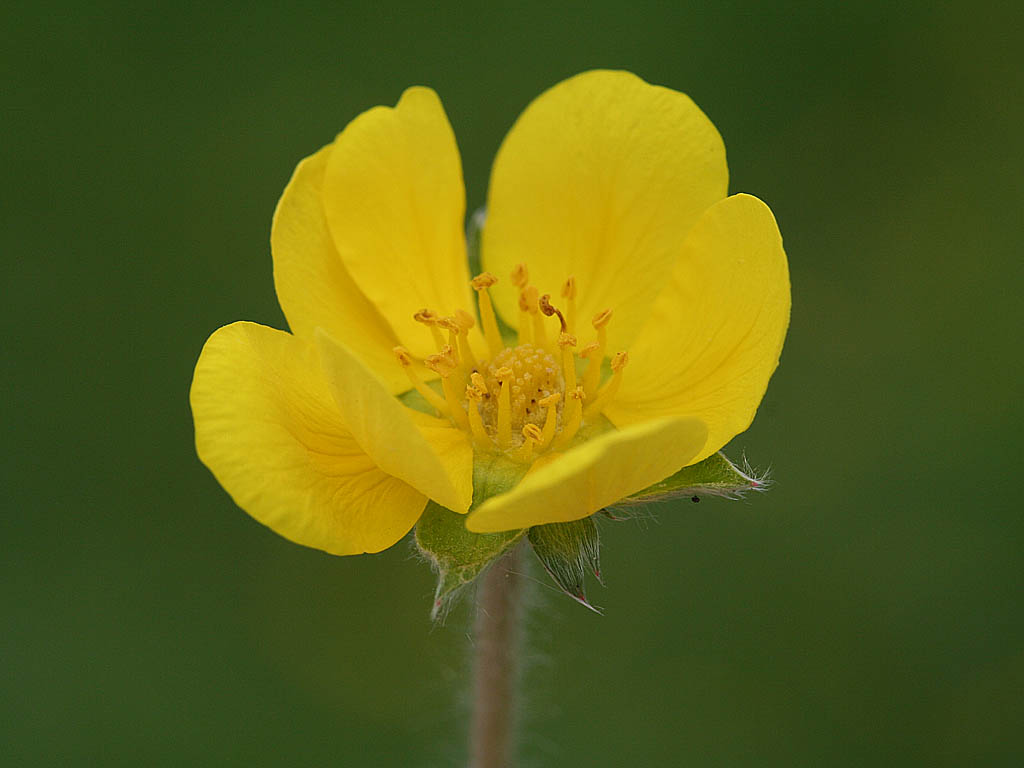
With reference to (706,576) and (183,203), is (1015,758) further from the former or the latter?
(183,203)

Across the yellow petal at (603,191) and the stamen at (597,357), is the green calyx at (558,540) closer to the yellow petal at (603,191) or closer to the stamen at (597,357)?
the stamen at (597,357)

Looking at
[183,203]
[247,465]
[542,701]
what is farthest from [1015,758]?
[183,203]

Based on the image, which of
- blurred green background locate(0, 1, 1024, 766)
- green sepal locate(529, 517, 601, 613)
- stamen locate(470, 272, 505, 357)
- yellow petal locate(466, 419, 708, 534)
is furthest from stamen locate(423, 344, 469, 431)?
blurred green background locate(0, 1, 1024, 766)

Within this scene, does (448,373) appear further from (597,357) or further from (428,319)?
(597,357)

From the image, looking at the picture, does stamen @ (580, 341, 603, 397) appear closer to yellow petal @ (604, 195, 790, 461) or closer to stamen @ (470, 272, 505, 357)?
yellow petal @ (604, 195, 790, 461)

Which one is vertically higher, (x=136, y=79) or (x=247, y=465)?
(x=136, y=79)

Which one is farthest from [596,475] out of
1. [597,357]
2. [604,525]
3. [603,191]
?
[604,525]

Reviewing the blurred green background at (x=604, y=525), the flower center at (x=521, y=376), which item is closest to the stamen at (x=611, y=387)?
the flower center at (x=521, y=376)
